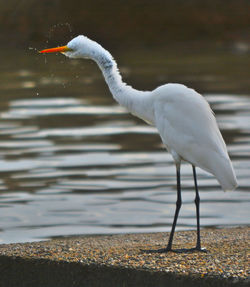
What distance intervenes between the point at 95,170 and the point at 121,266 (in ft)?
19.8

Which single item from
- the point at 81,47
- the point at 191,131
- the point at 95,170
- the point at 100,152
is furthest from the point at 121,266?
the point at 100,152

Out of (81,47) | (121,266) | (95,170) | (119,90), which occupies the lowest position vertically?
(121,266)

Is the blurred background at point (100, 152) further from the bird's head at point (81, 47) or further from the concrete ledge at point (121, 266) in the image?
the concrete ledge at point (121, 266)

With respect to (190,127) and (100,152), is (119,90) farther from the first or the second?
(100,152)

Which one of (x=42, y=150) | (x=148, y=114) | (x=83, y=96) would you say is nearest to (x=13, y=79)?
(x=83, y=96)

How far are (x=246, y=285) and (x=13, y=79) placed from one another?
75.9 feet

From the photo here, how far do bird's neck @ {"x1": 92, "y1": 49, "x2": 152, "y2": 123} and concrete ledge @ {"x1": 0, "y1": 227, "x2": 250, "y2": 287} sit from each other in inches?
49.3

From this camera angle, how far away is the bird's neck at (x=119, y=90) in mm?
8031

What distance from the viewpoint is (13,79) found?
95.3ft

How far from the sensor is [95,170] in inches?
515

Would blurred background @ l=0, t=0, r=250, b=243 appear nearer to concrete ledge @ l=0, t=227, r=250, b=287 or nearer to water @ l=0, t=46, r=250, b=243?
water @ l=0, t=46, r=250, b=243

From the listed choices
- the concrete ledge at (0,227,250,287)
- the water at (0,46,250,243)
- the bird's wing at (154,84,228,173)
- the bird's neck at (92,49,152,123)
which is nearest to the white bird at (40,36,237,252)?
the bird's wing at (154,84,228,173)

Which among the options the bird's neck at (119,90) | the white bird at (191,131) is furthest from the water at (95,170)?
the white bird at (191,131)

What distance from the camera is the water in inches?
403
